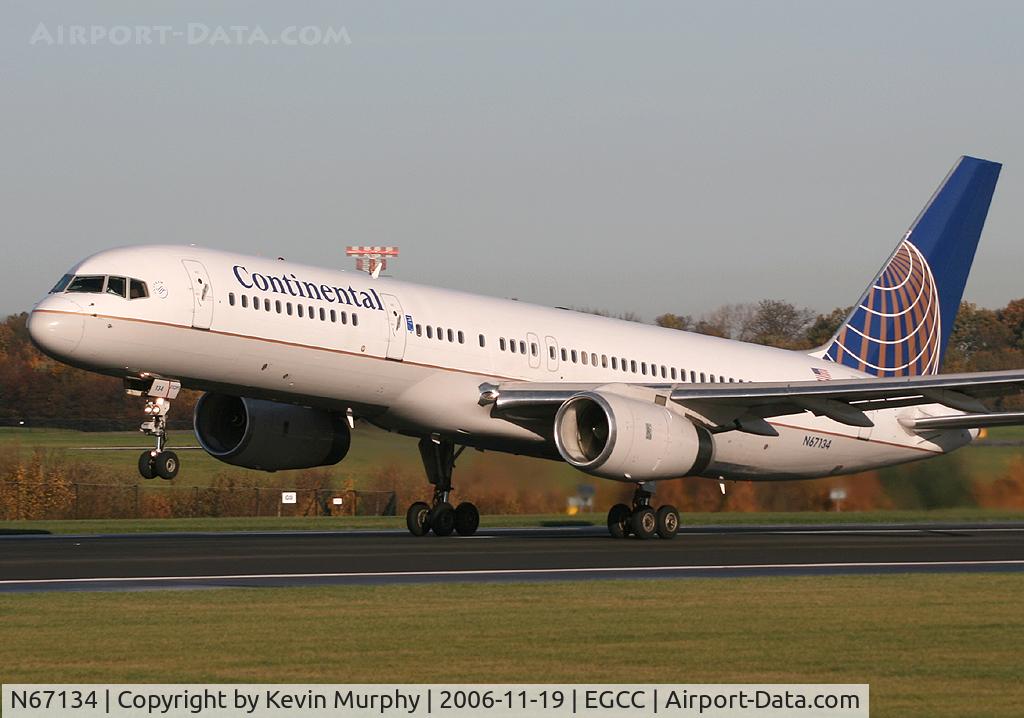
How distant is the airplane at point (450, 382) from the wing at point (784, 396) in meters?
0.05

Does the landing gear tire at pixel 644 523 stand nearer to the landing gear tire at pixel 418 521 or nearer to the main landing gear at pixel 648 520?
the main landing gear at pixel 648 520

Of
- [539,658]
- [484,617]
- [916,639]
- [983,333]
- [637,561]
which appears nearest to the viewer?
[539,658]

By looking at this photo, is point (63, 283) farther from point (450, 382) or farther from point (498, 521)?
point (498, 521)

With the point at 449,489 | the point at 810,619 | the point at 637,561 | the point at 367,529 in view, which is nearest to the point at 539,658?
the point at 810,619

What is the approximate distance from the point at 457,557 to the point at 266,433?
9143 millimetres

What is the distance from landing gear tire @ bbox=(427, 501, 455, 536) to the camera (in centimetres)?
3494

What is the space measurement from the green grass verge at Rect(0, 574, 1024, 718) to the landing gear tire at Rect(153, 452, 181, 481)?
7.96 metres

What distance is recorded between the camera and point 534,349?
34.9 metres

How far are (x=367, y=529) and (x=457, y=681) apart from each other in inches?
1121

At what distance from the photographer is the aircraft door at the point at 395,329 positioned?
1251 inches

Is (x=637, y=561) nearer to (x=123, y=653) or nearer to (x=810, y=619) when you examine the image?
(x=810, y=619)

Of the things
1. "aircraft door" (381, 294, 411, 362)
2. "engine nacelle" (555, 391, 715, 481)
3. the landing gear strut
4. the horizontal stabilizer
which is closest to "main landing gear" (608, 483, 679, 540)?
"engine nacelle" (555, 391, 715, 481)

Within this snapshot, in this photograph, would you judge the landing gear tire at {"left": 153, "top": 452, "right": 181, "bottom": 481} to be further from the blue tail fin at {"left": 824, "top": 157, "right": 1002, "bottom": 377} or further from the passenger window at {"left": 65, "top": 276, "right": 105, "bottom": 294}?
the blue tail fin at {"left": 824, "top": 157, "right": 1002, "bottom": 377}

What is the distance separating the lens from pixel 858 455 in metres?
40.5
